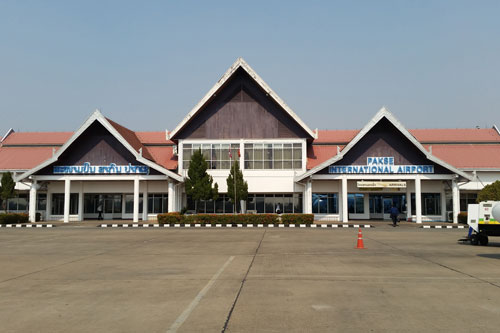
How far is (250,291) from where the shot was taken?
7.64 metres

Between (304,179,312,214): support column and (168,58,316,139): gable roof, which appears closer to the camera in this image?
(304,179,312,214): support column

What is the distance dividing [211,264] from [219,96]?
23932mm

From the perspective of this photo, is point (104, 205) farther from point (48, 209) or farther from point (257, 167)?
point (257, 167)

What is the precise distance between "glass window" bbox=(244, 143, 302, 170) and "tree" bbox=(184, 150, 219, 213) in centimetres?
390

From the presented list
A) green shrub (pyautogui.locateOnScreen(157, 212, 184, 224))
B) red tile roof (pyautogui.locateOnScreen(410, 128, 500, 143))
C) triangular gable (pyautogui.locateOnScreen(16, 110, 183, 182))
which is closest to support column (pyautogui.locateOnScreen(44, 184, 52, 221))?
triangular gable (pyautogui.locateOnScreen(16, 110, 183, 182))

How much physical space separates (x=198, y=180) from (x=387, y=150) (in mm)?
13748

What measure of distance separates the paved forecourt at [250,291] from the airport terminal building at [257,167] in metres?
17.2

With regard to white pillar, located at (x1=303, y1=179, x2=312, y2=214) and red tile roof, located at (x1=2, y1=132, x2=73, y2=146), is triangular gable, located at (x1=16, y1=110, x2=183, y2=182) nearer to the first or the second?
red tile roof, located at (x1=2, y1=132, x2=73, y2=146)

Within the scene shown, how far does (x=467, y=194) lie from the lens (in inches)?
1330

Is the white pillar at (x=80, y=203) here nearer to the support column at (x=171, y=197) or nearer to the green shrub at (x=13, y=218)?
the green shrub at (x=13, y=218)

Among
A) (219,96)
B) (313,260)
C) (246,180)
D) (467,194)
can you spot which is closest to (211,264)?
(313,260)

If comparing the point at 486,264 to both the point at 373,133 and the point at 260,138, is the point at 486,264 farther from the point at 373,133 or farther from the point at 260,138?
the point at 260,138

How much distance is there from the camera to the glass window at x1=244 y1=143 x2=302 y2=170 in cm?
3291

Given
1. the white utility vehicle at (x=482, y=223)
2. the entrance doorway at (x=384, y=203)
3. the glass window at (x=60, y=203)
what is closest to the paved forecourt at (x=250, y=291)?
the white utility vehicle at (x=482, y=223)
